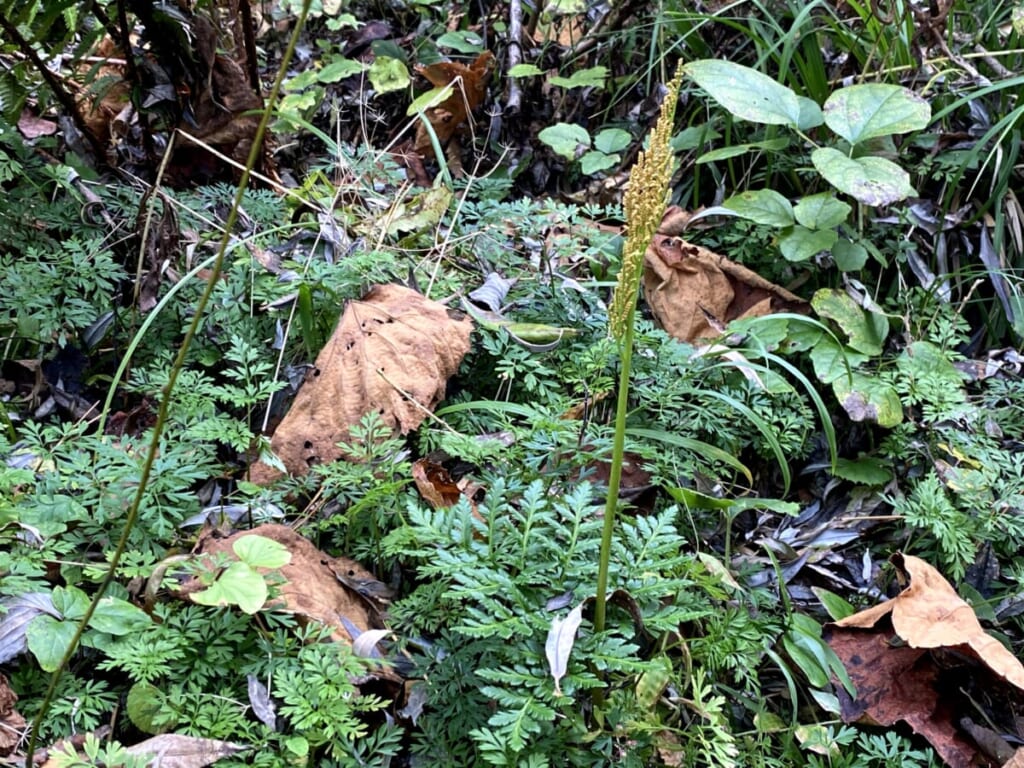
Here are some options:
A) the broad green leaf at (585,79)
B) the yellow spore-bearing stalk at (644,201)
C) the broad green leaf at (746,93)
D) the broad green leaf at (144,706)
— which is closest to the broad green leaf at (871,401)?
A: the broad green leaf at (746,93)

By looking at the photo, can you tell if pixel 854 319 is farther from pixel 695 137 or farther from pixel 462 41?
pixel 462 41

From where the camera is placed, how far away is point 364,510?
217 centimetres

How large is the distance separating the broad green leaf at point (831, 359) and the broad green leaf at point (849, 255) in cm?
29

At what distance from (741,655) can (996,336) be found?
1.91m

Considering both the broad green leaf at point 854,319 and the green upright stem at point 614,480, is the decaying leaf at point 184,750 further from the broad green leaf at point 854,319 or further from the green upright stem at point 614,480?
the broad green leaf at point 854,319

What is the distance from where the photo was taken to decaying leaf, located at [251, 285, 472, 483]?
7.85ft

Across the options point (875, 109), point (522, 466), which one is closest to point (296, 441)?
point (522, 466)

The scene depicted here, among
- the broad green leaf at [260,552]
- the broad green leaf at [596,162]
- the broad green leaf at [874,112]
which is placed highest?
the broad green leaf at [874,112]

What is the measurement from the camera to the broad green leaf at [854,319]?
9.48ft

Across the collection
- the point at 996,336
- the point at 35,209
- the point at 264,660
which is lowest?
the point at 996,336

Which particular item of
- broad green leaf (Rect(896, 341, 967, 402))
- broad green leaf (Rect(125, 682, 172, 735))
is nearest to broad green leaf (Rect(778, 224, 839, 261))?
broad green leaf (Rect(896, 341, 967, 402))

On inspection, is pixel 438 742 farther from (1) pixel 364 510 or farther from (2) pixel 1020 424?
(2) pixel 1020 424

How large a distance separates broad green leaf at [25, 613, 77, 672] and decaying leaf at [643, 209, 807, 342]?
6.65 ft

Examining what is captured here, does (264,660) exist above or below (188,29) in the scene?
below
